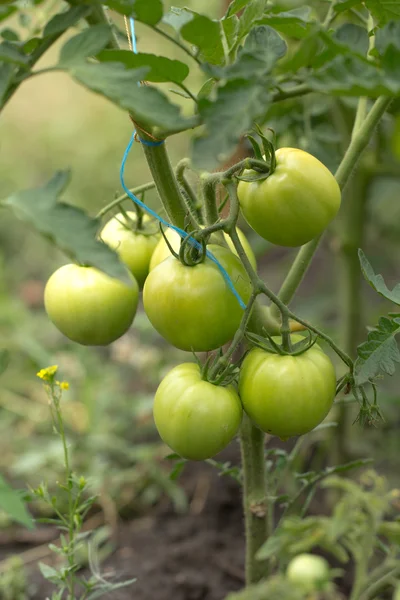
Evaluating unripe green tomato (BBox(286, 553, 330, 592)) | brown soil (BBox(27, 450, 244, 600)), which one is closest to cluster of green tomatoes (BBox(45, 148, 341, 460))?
unripe green tomato (BBox(286, 553, 330, 592))

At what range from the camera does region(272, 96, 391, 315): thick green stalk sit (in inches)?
29.3

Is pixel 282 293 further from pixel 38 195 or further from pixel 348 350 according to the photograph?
pixel 348 350

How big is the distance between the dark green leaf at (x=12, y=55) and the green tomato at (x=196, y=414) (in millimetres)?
327

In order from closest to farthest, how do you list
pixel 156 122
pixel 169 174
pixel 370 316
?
pixel 156 122 → pixel 169 174 → pixel 370 316

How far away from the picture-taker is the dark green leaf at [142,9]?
1.66ft

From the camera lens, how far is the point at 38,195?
46cm

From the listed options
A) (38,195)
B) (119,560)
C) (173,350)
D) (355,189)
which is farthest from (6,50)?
(173,350)

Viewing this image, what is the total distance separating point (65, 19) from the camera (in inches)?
20.3

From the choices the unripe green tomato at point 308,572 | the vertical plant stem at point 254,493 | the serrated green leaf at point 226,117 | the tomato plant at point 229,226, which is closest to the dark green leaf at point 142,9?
the tomato plant at point 229,226

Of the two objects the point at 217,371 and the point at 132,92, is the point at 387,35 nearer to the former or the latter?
the point at 132,92

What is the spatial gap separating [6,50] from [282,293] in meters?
0.43

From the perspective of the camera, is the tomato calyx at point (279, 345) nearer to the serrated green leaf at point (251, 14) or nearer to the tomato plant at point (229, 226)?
the tomato plant at point (229, 226)

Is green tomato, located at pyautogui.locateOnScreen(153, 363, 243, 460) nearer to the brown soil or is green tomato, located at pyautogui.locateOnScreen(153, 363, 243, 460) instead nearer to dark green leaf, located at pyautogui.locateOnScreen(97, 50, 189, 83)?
dark green leaf, located at pyautogui.locateOnScreen(97, 50, 189, 83)

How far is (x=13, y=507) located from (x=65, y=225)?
0.82ft
